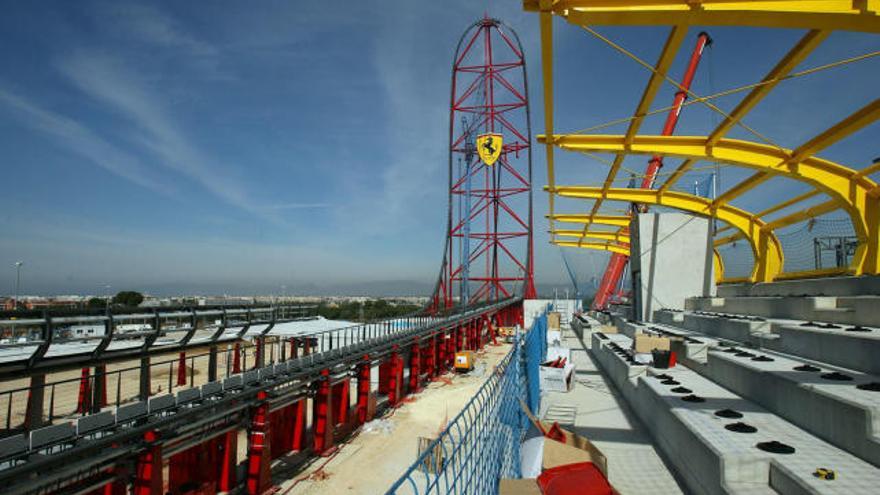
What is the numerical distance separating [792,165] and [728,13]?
8032 mm

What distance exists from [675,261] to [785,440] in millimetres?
13692

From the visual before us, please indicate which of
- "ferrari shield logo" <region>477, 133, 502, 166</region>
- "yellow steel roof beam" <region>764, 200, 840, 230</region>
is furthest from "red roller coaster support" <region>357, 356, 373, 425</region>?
"ferrari shield logo" <region>477, 133, 502, 166</region>

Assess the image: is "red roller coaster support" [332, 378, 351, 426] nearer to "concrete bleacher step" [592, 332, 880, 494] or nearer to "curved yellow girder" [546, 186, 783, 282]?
"concrete bleacher step" [592, 332, 880, 494]

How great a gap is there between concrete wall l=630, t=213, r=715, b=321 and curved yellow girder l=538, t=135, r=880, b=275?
5.45m

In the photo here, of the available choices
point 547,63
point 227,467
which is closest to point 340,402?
point 227,467

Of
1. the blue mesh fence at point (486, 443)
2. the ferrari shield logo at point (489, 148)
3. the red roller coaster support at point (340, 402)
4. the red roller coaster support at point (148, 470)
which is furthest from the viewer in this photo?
the ferrari shield logo at point (489, 148)

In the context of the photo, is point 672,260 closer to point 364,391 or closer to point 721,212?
point 721,212

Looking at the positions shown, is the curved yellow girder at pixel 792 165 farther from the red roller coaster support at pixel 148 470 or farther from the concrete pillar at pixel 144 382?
the red roller coaster support at pixel 148 470

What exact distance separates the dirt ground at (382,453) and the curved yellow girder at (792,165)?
8086mm

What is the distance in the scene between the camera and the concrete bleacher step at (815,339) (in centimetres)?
613

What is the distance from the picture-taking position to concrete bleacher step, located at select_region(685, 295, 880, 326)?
26.9ft

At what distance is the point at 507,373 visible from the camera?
4.87 m

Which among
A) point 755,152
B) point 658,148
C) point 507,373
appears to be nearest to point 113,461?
point 507,373

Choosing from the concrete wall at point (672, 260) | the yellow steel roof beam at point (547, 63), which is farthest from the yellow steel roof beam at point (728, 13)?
the concrete wall at point (672, 260)
